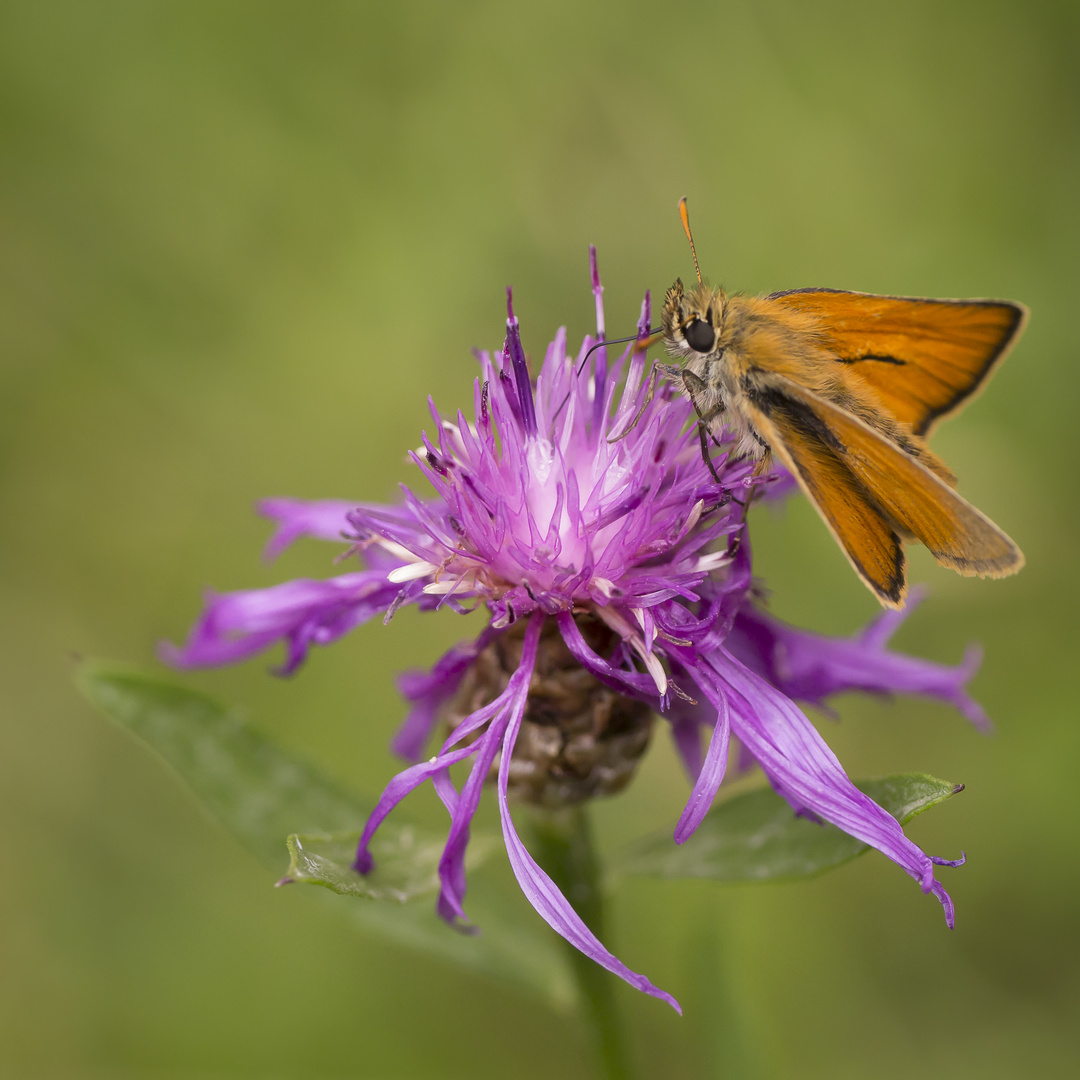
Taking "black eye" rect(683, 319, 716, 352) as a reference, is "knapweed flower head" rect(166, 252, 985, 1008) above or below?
below

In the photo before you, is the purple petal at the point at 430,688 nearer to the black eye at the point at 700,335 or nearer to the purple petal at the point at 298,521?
the purple petal at the point at 298,521

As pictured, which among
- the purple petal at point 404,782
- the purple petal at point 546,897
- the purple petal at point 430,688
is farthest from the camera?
the purple petal at point 430,688

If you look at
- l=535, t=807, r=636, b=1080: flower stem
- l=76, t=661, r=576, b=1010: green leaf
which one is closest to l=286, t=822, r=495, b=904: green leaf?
l=76, t=661, r=576, b=1010: green leaf

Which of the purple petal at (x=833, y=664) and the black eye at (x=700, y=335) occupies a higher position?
the black eye at (x=700, y=335)

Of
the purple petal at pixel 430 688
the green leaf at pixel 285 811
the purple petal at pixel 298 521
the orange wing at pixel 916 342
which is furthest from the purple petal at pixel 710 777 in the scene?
the purple petal at pixel 298 521

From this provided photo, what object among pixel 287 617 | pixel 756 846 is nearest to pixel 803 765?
pixel 756 846

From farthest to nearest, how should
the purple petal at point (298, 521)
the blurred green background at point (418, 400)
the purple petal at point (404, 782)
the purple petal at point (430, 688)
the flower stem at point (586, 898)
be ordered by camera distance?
1. the blurred green background at point (418, 400)
2. the purple petal at point (298, 521)
3. the flower stem at point (586, 898)
4. the purple petal at point (430, 688)
5. the purple petal at point (404, 782)

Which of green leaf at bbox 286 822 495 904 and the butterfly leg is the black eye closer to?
the butterfly leg

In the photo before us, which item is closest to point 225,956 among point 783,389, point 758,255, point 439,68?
point 783,389

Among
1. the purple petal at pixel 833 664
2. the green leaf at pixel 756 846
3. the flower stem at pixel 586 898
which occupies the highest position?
the purple petal at pixel 833 664

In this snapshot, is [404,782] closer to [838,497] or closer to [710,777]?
[710,777]
